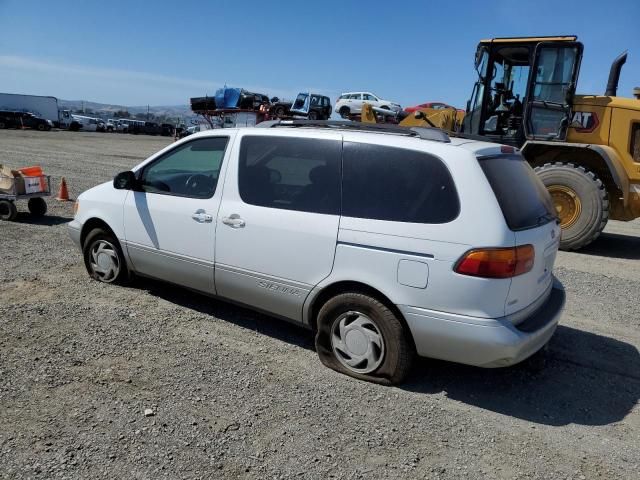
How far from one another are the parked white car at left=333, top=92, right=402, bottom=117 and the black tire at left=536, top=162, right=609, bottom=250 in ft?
79.5

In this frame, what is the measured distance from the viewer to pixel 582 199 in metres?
7.75

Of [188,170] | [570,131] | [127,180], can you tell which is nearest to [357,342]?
[188,170]

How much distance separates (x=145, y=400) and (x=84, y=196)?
110 inches

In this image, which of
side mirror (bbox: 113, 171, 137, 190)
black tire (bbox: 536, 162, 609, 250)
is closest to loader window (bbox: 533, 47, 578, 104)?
black tire (bbox: 536, 162, 609, 250)

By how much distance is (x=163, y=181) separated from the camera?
4.61 m

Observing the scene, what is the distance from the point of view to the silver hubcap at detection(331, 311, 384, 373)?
3.48 m

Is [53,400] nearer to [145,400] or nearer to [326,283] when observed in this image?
[145,400]

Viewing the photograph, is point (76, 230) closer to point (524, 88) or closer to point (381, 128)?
point (381, 128)

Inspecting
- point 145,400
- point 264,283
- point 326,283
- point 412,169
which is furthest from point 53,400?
point 412,169

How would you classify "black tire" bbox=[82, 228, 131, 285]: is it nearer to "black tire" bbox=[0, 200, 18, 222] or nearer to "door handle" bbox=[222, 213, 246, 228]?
"door handle" bbox=[222, 213, 246, 228]

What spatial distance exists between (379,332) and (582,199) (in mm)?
5790

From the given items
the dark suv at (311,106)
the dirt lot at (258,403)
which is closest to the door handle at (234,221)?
the dirt lot at (258,403)

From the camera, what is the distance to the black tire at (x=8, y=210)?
7941 millimetres

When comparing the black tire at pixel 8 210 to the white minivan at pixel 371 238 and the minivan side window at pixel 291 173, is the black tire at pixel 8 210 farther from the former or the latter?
the minivan side window at pixel 291 173
